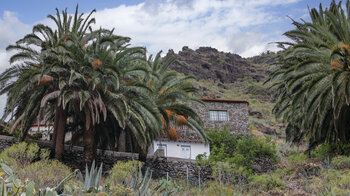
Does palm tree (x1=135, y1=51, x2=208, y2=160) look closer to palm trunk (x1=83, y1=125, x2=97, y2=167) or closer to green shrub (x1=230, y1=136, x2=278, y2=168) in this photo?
palm trunk (x1=83, y1=125, x2=97, y2=167)

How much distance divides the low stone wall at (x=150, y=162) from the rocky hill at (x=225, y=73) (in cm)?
4260

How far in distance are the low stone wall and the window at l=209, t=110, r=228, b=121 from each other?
389 inches

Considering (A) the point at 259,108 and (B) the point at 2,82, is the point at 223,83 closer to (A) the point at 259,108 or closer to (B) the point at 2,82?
(A) the point at 259,108

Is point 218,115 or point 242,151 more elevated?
point 218,115

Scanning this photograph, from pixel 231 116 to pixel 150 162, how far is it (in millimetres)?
13039

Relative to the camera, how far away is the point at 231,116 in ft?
103

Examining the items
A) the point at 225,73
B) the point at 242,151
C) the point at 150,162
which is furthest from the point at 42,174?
the point at 225,73

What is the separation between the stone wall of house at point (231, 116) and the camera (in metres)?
31.2

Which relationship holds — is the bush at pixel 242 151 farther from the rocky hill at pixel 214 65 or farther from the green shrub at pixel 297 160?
the rocky hill at pixel 214 65

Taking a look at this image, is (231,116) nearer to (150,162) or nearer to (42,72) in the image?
(150,162)

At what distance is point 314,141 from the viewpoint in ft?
65.8

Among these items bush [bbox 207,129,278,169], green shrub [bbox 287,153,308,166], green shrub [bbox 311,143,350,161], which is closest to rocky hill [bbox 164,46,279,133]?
bush [bbox 207,129,278,169]

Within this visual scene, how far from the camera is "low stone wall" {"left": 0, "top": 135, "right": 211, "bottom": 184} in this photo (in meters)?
19.8

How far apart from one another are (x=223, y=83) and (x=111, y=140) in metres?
68.6
